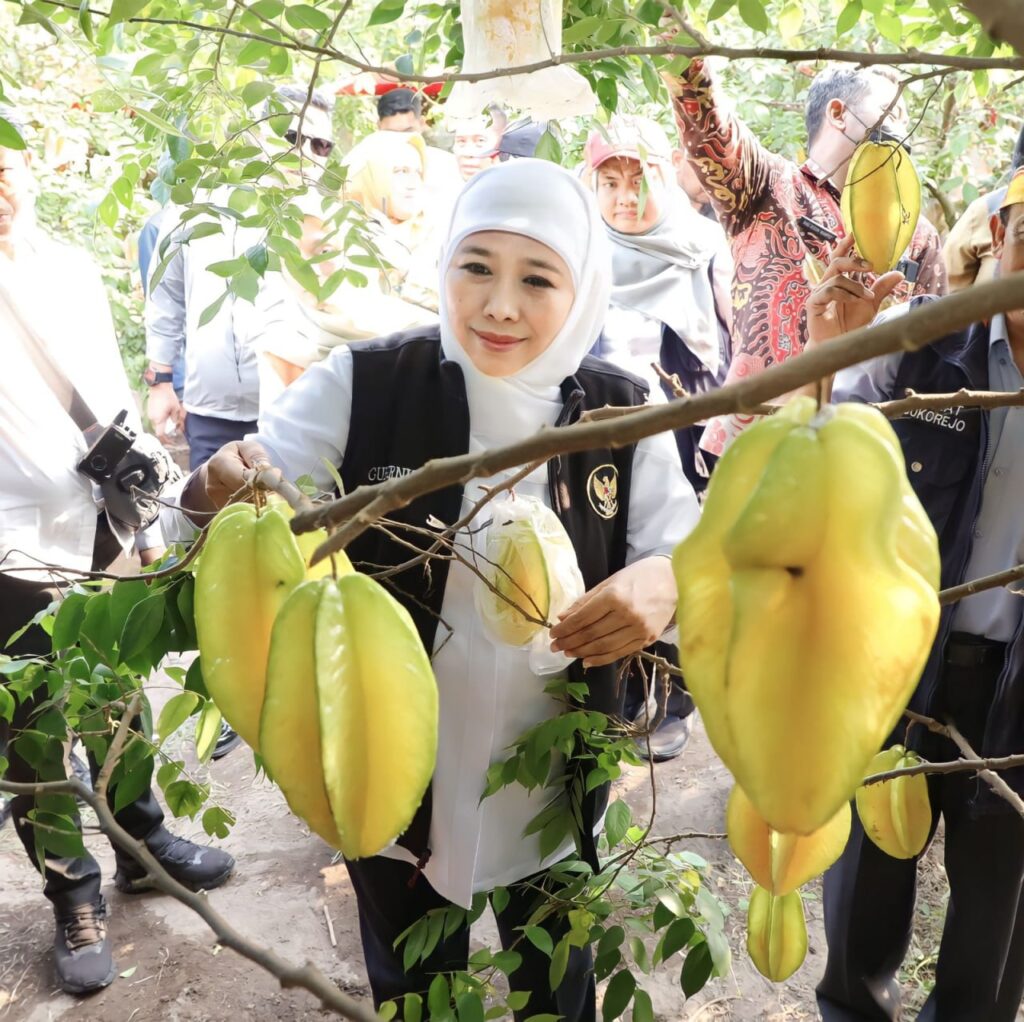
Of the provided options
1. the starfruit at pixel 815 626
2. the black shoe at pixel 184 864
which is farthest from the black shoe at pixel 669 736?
the starfruit at pixel 815 626

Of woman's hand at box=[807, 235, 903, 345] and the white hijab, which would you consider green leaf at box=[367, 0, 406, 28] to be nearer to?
the white hijab

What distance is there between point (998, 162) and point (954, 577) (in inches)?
145

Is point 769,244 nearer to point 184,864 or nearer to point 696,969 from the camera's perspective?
point 696,969

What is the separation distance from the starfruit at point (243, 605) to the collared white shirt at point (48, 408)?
60.4 inches

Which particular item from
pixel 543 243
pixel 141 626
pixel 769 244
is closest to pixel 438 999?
pixel 141 626

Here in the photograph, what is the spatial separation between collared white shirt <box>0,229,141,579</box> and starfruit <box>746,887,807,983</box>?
4.87 ft

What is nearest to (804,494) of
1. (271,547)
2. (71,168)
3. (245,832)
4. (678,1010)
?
(271,547)

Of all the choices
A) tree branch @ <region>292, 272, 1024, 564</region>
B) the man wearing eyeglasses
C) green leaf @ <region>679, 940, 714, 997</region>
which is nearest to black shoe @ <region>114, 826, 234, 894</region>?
the man wearing eyeglasses

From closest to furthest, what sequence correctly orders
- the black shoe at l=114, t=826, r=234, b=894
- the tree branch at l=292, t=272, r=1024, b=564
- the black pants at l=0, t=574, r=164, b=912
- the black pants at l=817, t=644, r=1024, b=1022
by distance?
the tree branch at l=292, t=272, r=1024, b=564
the black pants at l=817, t=644, r=1024, b=1022
the black pants at l=0, t=574, r=164, b=912
the black shoe at l=114, t=826, r=234, b=894

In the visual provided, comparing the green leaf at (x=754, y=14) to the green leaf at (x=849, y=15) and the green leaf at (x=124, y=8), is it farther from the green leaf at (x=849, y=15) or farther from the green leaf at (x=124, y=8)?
the green leaf at (x=124, y=8)

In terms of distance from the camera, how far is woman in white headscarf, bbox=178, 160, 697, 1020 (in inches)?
55.1

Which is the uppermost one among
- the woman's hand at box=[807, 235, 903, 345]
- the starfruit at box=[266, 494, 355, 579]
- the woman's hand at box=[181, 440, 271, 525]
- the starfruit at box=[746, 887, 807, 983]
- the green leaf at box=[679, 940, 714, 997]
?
the woman's hand at box=[807, 235, 903, 345]

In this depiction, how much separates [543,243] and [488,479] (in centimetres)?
35

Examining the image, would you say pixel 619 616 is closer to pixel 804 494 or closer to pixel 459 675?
pixel 459 675
